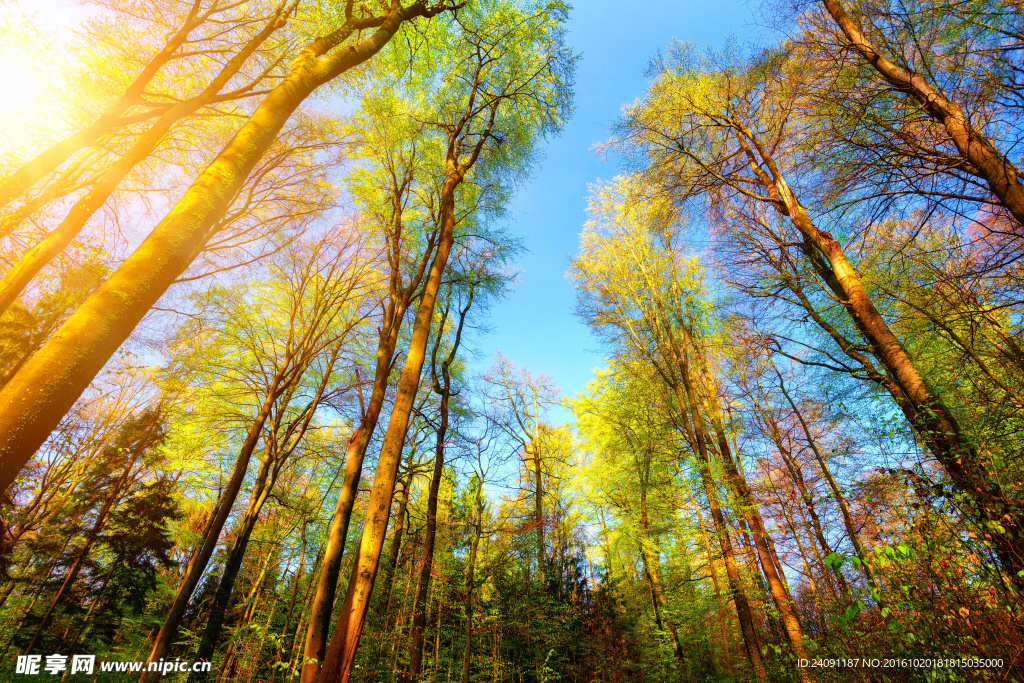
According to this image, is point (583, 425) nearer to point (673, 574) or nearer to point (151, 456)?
point (673, 574)

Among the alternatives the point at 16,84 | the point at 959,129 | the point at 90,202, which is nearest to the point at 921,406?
the point at 959,129

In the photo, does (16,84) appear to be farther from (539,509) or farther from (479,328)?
(539,509)

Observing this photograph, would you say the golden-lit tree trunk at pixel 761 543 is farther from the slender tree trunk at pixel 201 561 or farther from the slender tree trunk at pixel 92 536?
the slender tree trunk at pixel 92 536

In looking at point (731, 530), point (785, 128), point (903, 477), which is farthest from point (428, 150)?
point (731, 530)

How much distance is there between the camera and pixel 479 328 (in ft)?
30.7

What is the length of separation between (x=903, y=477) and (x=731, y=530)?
15.0 ft

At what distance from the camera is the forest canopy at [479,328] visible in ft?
10.7

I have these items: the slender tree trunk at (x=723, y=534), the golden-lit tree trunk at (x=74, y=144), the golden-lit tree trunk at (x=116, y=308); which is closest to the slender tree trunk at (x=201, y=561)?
the golden-lit tree trunk at (x=74, y=144)

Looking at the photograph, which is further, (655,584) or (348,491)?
(655,584)

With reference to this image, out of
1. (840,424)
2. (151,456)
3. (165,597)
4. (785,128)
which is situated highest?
(785,128)

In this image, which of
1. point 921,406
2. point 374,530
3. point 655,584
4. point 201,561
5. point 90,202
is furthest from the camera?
point 655,584

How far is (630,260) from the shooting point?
1095 centimetres

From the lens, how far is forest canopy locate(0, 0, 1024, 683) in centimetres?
327

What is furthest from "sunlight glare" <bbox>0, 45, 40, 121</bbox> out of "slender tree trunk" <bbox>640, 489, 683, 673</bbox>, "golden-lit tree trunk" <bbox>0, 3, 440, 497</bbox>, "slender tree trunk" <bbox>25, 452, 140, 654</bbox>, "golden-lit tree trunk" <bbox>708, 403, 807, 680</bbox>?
"slender tree trunk" <bbox>640, 489, 683, 673</bbox>
